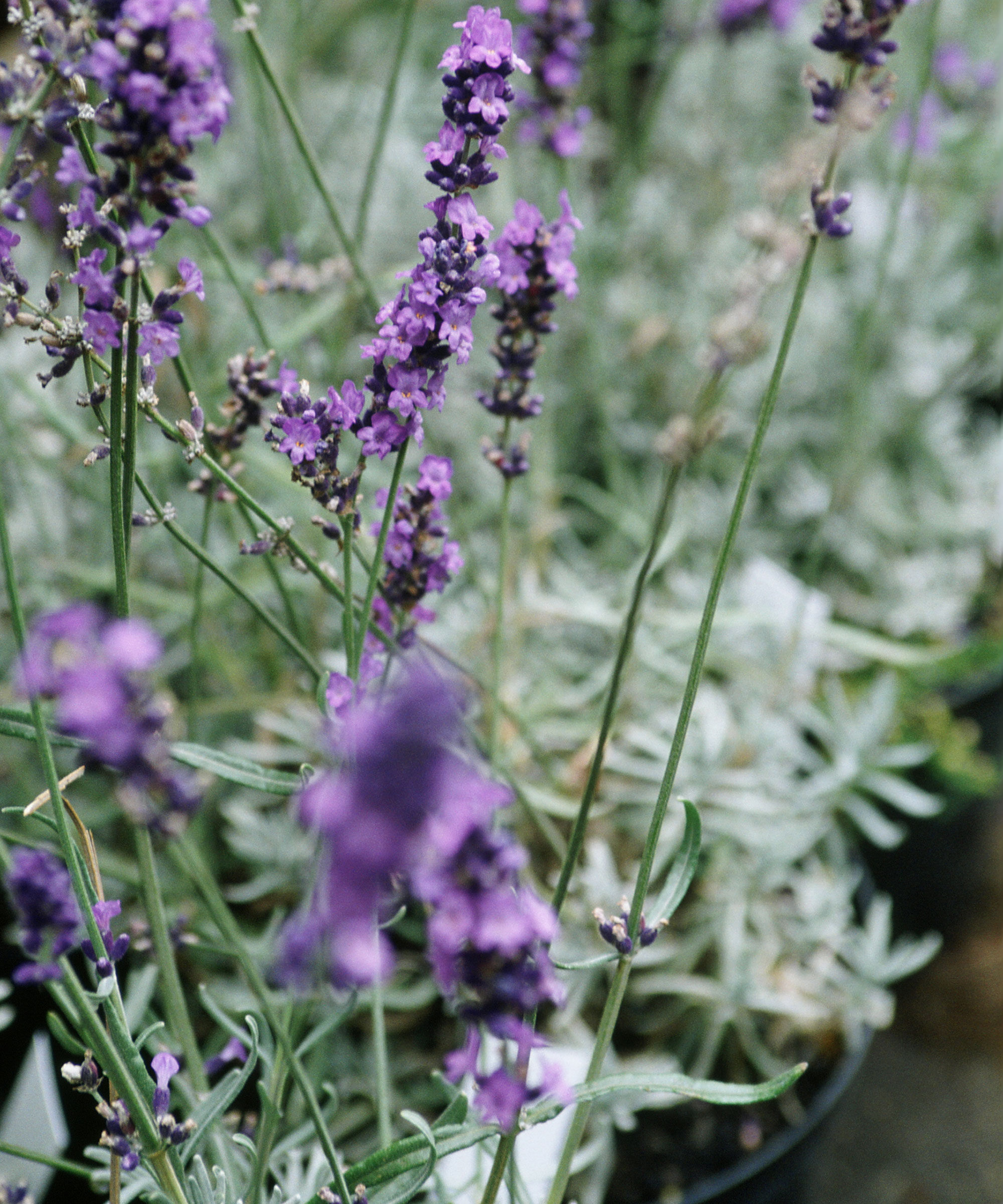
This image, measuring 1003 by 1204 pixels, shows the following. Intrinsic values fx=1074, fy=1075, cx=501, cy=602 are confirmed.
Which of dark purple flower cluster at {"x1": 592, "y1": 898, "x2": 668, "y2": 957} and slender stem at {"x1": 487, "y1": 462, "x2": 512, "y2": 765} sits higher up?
slender stem at {"x1": 487, "y1": 462, "x2": 512, "y2": 765}

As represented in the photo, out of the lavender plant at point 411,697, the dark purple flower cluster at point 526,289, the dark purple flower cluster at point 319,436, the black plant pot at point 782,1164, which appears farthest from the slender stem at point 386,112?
the black plant pot at point 782,1164

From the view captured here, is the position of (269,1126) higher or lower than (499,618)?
lower

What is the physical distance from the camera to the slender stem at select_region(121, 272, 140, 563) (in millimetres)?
371

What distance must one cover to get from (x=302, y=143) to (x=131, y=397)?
0.28 metres

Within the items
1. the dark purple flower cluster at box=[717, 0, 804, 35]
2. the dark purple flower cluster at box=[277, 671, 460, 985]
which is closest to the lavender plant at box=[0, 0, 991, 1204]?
the dark purple flower cluster at box=[277, 671, 460, 985]

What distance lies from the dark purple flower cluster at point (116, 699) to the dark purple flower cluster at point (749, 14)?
1105 mm

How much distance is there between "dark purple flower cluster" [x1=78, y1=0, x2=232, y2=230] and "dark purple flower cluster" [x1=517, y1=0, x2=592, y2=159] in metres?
0.44

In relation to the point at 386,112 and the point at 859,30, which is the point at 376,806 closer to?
the point at 859,30

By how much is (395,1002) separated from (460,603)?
16.1 inches

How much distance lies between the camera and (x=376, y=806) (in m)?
0.23

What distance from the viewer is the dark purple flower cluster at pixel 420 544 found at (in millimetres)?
492

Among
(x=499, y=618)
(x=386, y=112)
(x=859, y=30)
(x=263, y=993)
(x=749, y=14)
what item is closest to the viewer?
(x=263, y=993)

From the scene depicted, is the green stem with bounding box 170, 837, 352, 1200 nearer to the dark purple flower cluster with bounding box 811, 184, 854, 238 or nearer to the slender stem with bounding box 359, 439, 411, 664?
the slender stem with bounding box 359, 439, 411, 664

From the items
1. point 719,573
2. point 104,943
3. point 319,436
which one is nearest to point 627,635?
point 719,573
